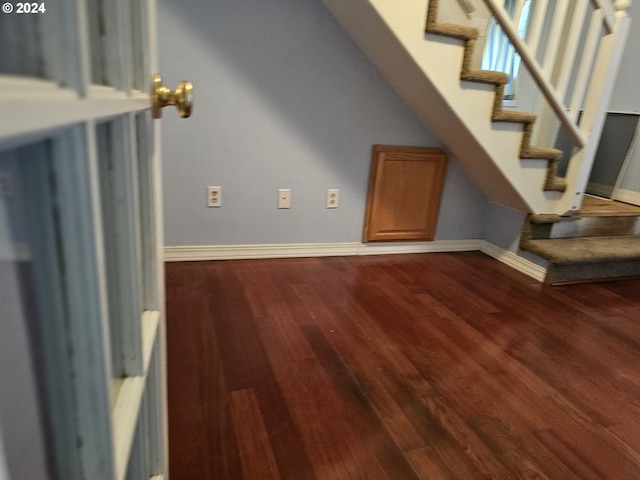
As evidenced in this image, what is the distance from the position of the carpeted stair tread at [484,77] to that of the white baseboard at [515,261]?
113 centimetres

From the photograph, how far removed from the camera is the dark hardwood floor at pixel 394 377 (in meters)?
1.18

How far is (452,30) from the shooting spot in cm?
187

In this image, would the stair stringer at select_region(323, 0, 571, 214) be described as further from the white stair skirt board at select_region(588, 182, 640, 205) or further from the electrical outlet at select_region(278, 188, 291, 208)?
the white stair skirt board at select_region(588, 182, 640, 205)

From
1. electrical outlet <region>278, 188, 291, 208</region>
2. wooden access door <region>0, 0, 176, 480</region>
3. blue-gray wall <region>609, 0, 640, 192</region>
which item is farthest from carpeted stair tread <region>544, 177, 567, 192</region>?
wooden access door <region>0, 0, 176, 480</region>

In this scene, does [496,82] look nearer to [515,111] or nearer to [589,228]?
[515,111]

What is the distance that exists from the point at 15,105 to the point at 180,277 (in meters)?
2.08

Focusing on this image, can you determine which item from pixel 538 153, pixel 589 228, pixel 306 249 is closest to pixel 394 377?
pixel 306 249

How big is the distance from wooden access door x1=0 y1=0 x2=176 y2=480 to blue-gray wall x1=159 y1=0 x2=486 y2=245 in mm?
1787

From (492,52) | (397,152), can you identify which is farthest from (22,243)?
(492,52)

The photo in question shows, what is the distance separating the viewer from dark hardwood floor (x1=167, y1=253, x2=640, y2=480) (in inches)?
46.5

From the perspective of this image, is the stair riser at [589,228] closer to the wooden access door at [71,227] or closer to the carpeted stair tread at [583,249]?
the carpeted stair tread at [583,249]

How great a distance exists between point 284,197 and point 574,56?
1712 mm

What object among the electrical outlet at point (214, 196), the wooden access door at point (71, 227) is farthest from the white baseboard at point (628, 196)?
the wooden access door at point (71, 227)

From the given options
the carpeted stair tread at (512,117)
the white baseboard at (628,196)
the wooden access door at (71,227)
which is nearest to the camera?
the wooden access door at (71,227)
